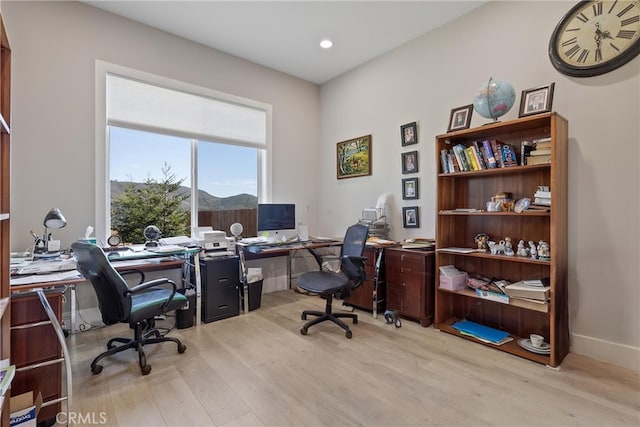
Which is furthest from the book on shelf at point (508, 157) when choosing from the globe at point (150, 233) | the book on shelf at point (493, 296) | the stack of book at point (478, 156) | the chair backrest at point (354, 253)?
the globe at point (150, 233)

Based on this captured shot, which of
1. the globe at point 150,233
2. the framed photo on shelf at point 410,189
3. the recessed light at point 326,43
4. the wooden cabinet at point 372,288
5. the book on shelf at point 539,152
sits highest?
the recessed light at point 326,43

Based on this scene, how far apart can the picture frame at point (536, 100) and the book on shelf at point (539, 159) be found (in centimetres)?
35

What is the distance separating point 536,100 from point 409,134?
1.32 m

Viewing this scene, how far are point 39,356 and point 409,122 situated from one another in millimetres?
3682

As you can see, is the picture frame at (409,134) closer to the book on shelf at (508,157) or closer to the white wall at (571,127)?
the white wall at (571,127)

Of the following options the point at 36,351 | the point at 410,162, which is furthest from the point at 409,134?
the point at 36,351

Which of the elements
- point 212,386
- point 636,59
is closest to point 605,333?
point 636,59

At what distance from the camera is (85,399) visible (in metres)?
1.84

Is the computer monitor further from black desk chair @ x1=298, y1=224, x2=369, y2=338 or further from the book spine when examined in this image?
the book spine

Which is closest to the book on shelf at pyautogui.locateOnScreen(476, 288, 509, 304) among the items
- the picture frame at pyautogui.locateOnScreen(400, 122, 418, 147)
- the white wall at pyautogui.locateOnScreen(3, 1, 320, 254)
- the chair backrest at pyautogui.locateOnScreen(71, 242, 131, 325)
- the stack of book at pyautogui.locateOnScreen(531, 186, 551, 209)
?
the stack of book at pyautogui.locateOnScreen(531, 186, 551, 209)

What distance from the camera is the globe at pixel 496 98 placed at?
2488 mm

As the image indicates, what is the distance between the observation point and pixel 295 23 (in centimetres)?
326

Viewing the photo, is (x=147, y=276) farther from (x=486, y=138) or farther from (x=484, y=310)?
(x=486, y=138)

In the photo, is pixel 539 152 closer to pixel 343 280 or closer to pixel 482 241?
pixel 482 241
